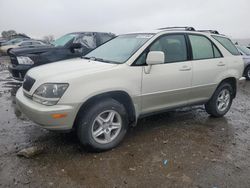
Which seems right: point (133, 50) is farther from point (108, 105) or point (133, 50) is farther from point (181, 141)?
point (181, 141)

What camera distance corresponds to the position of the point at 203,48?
4.59 metres

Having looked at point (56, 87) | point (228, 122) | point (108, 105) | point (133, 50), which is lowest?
point (228, 122)

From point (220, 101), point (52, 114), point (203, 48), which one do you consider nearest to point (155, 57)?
point (203, 48)

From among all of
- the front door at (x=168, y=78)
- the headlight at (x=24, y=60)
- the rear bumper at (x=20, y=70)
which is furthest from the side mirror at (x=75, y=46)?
the front door at (x=168, y=78)

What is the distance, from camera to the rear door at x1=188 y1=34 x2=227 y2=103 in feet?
14.4

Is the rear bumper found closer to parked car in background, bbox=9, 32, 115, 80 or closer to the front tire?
parked car in background, bbox=9, 32, 115, 80

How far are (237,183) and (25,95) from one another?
3.05 meters

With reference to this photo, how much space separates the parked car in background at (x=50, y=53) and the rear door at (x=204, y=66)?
8.56 ft

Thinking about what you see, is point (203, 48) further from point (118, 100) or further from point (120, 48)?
point (118, 100)

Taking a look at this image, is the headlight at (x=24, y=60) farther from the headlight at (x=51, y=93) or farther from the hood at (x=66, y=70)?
the headlight at (x=51, y=93)

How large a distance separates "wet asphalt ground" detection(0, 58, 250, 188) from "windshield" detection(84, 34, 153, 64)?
1.35m

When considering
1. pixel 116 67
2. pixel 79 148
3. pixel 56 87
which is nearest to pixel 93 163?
pixel 79 148

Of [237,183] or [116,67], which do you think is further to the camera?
[116,67]

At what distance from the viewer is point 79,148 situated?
11.8ft
